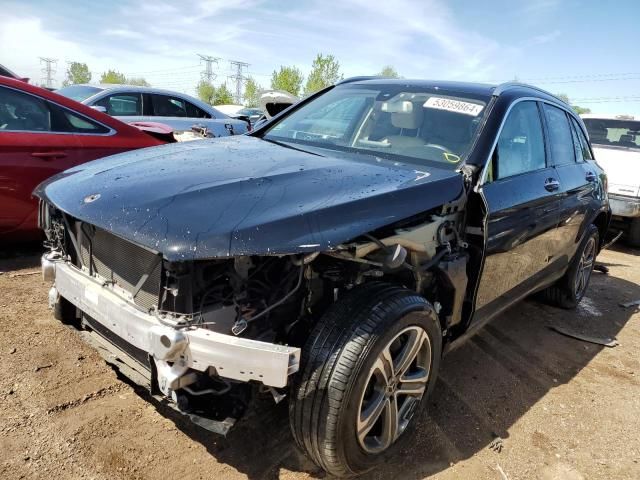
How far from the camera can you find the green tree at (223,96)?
63481 mm

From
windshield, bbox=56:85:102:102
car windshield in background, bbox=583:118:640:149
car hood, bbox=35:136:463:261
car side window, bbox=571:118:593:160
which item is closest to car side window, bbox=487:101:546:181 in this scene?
car hood, bbox=35:136:463:261

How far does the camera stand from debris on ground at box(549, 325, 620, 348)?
423 centimetres

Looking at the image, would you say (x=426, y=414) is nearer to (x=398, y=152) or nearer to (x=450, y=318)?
(x=450, y=318)

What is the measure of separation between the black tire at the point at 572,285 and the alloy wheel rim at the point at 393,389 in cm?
269

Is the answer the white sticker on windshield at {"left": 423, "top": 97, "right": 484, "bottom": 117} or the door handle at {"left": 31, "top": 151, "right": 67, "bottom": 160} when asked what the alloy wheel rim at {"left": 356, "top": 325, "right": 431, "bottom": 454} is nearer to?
the white sticker on windshield at {"left": 423, "top": 97, "right": 484, "bottom": 117}

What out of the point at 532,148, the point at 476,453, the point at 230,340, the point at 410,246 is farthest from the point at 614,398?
the point at 230,340

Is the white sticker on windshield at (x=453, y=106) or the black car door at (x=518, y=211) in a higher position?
the white sticker on windshield at (x=453, y=106)

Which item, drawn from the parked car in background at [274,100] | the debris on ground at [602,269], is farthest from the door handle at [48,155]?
the debris on ground at [602,269]

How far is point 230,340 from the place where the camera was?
1.81 metres

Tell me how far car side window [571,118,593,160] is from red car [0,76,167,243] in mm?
4125

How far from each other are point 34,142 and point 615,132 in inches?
352

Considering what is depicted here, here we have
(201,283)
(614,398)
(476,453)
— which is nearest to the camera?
(201,283)

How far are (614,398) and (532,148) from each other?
68.9 inches

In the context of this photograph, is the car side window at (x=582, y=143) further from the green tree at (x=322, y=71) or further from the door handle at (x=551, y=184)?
the green tree at (x=322, y=71)
